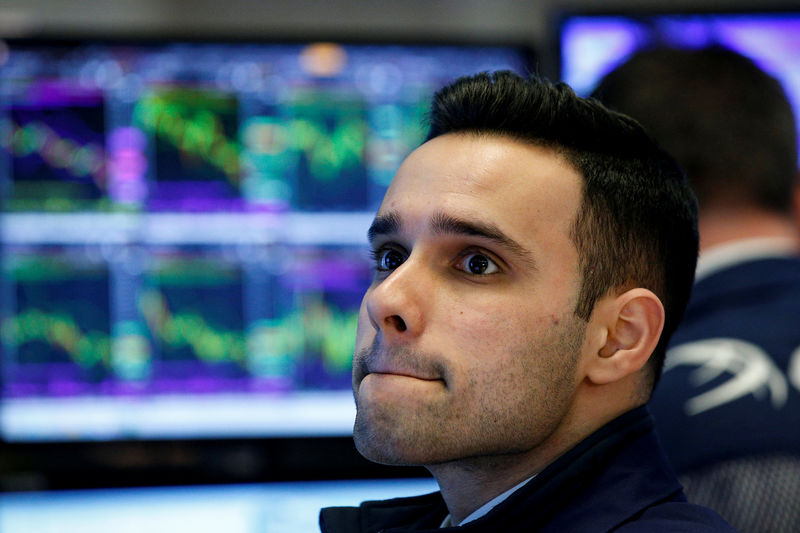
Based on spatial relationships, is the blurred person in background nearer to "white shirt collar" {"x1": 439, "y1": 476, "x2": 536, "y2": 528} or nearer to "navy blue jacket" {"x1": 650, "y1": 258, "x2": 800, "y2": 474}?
"navy blue jacket" {"x1": 650, "y1": 258, "x2": 800, "y2": 474}

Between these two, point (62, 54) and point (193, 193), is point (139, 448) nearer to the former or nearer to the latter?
point (193, 193)

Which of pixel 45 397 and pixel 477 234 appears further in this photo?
pixel 45 397

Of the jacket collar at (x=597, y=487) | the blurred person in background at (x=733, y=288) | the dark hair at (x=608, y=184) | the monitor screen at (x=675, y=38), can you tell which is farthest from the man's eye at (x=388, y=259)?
the monitor screen at (x=675, y=38)

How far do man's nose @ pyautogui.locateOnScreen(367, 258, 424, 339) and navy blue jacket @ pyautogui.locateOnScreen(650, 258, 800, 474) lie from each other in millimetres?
461

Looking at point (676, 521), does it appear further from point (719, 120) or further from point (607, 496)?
point (719, 120)

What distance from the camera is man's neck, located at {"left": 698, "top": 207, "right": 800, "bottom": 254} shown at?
1.29m

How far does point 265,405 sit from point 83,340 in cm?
28

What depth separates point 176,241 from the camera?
1384mm

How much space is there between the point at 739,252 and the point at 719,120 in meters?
0.19

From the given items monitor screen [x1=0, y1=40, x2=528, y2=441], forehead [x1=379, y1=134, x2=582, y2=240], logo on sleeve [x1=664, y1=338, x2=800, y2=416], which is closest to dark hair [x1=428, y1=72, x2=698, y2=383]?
forehead [x1=379, y1=134, x2=582, y2=240]

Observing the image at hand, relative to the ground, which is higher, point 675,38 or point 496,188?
point 675,38

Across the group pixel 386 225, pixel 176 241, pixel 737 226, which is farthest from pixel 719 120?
pixel 176 241

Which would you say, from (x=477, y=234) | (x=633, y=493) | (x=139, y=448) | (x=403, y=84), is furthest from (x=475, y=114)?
(x=139, y=448)

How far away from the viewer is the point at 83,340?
1.36 m
